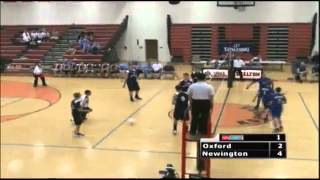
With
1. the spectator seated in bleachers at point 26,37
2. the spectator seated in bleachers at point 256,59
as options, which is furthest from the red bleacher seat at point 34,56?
the spectator seated in bleachers at point 256,59

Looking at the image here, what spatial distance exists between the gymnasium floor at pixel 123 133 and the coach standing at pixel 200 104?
4.26 ft

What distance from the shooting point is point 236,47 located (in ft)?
92.7

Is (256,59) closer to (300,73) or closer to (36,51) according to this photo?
(300,73)

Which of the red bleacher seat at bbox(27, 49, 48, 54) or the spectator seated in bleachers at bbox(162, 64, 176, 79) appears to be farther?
the red bleacher seat at bbox(27, 49, 48, 54)

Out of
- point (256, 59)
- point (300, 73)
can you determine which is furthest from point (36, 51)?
point (300, 73)

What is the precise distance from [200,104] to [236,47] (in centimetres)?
1953

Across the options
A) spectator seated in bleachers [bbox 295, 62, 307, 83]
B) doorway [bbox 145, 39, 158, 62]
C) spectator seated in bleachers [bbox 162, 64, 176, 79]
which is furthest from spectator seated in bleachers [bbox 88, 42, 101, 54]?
spectator seated in bleachers [bbox 295, 62, 307, 83]

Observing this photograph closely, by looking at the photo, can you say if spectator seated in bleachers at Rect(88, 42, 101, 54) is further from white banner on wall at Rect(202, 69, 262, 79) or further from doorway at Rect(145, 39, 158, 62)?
white banner on wall at Rect(202, 69, 262, 79)

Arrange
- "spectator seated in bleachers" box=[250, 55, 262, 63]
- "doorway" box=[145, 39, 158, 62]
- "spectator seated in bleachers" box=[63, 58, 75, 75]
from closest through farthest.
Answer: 1. "spectator seated in bleachers" box=[63, 58, 75, 75]
2. "spectator seated in bleachers" box=[250, 55, 262, 63]
3. "doorway" box=[145, 39, 158, 62]

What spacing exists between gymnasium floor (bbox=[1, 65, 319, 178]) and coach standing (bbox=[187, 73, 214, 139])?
1298 mm

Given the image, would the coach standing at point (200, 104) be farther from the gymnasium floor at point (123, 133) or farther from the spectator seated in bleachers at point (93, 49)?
the spectator seated in bleachers at point (93, 49)

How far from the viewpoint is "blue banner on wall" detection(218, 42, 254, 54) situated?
28.0 metres

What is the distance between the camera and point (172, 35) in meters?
31.1
